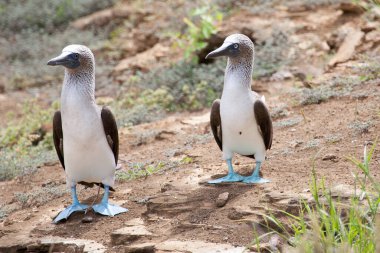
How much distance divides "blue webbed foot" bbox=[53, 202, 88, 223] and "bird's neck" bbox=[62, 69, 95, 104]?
2.94 feet

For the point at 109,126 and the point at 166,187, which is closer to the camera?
the point at 109,126

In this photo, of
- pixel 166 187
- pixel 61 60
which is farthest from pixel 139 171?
pixel 61 60

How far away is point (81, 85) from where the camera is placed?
5.98 m

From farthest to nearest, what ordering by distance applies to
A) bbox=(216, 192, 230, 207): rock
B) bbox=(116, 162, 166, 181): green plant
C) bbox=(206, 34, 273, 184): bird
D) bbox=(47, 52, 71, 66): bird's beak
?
bbox=(116, 162, 166, 181): green plant < bbox=(206, 34, 273, 184): bird < bbox=(47, 52, 71, 66): bird's beak < bbox=(216, 192, 230, 207): rock

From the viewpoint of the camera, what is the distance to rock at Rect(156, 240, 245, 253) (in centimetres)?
511

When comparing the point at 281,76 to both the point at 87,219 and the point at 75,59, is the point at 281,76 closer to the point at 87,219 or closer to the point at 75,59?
the point at 75,59

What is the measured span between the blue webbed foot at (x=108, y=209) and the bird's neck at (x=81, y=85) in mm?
869

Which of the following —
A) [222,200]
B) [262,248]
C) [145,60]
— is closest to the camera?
[262,248]

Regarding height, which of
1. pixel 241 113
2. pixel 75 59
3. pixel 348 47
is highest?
pixel 75 59

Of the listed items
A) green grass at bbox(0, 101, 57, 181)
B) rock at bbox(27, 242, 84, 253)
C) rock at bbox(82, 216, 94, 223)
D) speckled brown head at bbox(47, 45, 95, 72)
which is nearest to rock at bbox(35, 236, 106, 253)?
rock at bbox(27, 242, 84, 253)

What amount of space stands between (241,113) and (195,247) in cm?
131

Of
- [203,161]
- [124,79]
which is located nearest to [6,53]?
[124,79]

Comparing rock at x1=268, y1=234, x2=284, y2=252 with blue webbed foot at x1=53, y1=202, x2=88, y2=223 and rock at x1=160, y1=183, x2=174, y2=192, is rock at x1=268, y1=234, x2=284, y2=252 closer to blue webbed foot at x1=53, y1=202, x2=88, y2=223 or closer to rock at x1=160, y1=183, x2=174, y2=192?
rock at x1=160, y1=183, x2=174, y2=192

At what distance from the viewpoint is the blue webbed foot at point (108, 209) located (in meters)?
6.04
